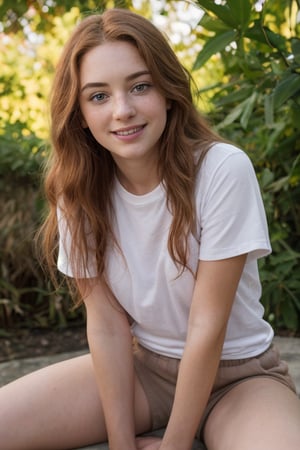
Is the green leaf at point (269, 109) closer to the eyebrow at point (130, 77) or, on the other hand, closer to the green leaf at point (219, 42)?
the green leaf at point (219, 42)

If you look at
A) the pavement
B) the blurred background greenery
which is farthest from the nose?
the pavement

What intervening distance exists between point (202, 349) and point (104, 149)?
0.63 m

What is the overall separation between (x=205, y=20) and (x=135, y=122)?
561mm

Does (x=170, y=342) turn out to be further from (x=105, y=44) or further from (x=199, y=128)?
(x=105, y=44)

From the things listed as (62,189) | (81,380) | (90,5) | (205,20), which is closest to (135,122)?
(62,189)

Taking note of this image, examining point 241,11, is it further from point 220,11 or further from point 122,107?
point 122,107

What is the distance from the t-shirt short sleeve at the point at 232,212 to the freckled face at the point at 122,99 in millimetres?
181

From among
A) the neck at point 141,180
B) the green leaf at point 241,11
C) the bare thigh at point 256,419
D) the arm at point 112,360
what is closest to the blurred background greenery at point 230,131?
the green leaf at point 241,11

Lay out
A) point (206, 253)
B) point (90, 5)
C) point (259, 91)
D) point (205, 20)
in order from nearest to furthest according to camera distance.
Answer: point (206, 253), point (205, 20), point (259, 91), point (90, 5)

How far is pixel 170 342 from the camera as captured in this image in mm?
1922

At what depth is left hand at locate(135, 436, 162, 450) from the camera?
183 cm

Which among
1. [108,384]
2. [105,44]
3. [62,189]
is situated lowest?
[108,384]

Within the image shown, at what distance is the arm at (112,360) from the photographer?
1863 mm

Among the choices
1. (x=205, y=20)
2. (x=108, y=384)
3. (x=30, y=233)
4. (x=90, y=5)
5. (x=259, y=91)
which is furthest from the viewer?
(x=30, y=233)
